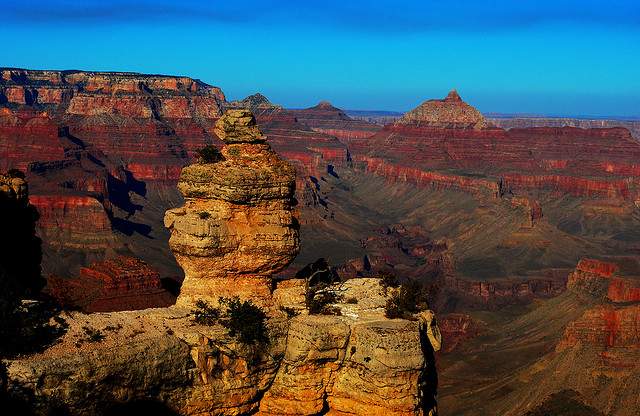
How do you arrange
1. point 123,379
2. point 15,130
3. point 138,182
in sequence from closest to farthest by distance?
point 123,379 < point 15,130 < point 138,182

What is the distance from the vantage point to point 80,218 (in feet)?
411

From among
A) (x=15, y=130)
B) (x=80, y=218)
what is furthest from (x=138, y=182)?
(x=80, y=218)

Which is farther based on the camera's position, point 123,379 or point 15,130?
point 15,130

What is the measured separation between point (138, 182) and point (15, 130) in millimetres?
29233

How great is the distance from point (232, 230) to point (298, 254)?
17.4 feet

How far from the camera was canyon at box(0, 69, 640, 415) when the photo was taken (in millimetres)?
27641

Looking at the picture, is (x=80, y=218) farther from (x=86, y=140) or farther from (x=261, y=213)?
(x=261, y=213)

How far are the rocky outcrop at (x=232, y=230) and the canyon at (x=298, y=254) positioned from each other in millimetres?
50

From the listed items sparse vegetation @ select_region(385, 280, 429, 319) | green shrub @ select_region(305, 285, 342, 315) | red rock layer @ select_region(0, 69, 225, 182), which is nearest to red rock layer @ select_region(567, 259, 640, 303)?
sparse vegetation @ select_region(385, 280, 429, 319)

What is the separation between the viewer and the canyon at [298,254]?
27.6 meters

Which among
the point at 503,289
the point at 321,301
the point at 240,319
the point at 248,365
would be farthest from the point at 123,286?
the point at 503,289

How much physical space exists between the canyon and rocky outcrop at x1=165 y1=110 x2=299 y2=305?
0.16 ft

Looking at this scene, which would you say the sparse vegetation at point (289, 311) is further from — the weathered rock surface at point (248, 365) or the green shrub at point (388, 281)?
the green shrub at point (388, 281)

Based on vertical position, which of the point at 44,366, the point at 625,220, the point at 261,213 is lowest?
the point at 625,220
